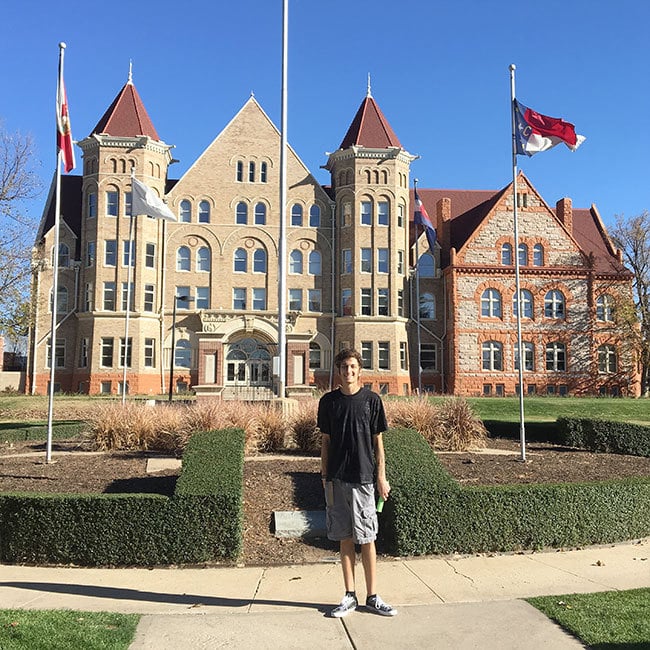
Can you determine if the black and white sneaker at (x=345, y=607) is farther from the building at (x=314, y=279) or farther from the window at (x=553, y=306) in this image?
the window at (x=553, y=306)

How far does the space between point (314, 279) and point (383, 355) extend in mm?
7006

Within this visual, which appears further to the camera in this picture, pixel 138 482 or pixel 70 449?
pixel 70 449

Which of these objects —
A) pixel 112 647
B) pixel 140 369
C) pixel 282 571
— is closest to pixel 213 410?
pixel 282 571

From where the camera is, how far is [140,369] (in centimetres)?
4028

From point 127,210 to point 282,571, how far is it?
37.3 metres

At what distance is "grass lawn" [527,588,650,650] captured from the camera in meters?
4.98

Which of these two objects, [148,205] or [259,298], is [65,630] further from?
[259,298]

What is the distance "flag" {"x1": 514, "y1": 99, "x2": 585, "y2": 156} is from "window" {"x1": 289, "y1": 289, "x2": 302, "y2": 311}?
1146 inches

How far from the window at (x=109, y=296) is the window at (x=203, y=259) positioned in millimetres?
5573

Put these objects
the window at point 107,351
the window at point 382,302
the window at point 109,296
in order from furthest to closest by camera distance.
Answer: the window at point 382,302 → the window at point 109,296 → the window at point 107,351

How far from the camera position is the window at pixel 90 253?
1642 inches

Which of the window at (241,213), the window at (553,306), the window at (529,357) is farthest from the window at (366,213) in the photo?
the window at (553,306)

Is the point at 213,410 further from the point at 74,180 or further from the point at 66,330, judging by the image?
the point at 74,180

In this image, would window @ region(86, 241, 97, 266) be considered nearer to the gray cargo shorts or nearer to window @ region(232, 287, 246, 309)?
window @ region(232, 287, 246, 309)
